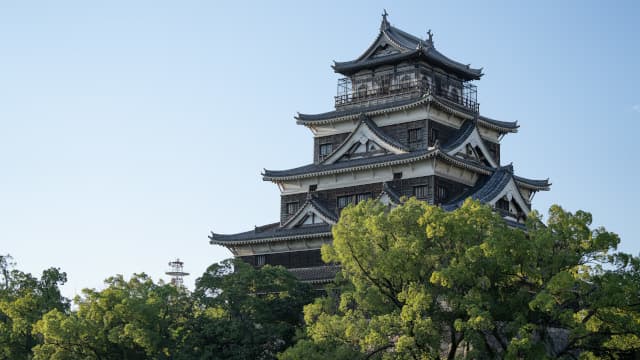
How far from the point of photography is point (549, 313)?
32281mm

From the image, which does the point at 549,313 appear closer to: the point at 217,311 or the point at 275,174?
the point at 217,311

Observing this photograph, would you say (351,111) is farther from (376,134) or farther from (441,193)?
(441,193)

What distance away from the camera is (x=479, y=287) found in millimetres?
33094

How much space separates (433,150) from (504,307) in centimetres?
1202

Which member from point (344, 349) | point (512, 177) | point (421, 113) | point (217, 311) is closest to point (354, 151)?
point (421, 113)

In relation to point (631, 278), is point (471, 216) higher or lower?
higher

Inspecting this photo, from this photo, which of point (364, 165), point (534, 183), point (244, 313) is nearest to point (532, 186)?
point (534, 183)

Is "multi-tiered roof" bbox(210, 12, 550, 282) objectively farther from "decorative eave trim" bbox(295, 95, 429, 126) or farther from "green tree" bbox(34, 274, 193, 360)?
"green tree" bbox(34, 274, 193, 360)

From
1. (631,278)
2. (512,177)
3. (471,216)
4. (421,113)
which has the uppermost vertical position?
(421,113)

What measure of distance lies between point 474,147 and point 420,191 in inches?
173

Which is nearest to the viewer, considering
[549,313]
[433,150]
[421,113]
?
[549,313]

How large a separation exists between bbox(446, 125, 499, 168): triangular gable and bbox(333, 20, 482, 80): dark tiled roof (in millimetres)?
3849

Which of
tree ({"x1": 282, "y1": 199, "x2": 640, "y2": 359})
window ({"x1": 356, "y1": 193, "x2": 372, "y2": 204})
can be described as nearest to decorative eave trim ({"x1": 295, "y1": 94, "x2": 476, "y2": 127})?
window ({"x1": 356, "y1": 193, "x2": 372, "y2": 204})

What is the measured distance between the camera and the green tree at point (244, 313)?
126 ft
